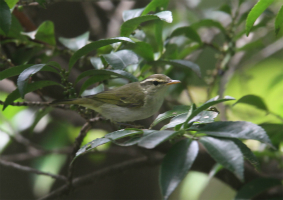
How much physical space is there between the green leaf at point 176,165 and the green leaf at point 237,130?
0.10 meters

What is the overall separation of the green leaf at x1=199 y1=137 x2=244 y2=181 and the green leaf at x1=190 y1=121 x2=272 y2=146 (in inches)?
1.4

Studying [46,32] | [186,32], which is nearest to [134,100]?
[186,32]

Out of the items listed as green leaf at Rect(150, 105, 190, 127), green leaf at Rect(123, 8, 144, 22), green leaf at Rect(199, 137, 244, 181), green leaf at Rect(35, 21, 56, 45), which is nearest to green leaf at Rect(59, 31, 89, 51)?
green leaf at Rect(35, 21, 56, 45)

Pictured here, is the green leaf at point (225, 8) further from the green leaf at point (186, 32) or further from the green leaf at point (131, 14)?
the green leaf at point (131, 14)

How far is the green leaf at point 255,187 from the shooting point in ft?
6.59

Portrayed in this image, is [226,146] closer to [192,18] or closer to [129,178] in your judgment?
[192,18]

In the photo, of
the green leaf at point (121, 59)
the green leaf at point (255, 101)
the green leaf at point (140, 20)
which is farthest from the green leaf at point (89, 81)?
the green leaf at point (255, 101)

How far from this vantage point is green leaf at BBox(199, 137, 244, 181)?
0.86 metres

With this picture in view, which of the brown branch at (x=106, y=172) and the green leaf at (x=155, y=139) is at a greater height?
the green leaf at (x=155, y=139)

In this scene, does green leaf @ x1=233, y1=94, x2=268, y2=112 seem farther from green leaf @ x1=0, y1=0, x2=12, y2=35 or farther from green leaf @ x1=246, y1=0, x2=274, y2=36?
green leaf @ x1=0, y1=0, x2=12, y2=35

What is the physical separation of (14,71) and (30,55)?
0.57 m

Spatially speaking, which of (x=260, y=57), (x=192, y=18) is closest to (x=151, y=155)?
(x=192, y=18)

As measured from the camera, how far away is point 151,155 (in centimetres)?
239

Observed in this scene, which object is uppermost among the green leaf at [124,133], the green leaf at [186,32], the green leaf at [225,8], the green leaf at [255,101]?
the green leaf at [225,8]
